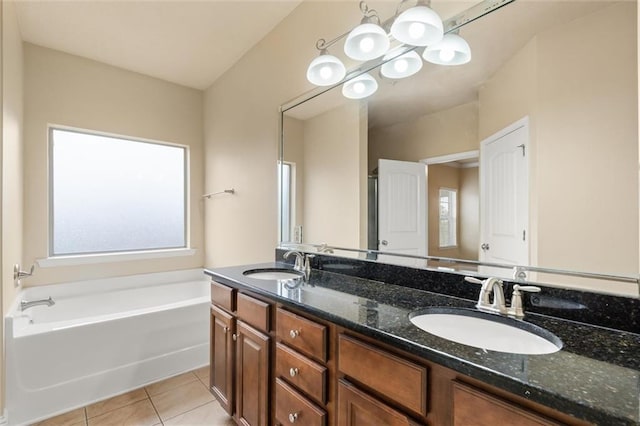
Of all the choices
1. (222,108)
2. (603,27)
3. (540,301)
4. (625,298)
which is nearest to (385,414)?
(540,301)

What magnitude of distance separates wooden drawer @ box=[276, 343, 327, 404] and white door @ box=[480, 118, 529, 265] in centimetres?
81

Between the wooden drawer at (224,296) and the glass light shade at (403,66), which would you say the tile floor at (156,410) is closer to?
the wooden drawer at (224,296)

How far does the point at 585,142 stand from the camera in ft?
3.35

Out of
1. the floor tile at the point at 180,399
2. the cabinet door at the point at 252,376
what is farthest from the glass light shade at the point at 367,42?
the floor tile at the point at 180,399

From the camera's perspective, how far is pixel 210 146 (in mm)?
3541

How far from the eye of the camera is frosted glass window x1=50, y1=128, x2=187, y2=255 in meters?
2.96

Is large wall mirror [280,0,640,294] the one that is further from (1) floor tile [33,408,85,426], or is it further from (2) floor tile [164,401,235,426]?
(1) floor tile [33,408,85,426]

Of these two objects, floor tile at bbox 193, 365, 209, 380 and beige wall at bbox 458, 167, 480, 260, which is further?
floor tile at bbox 193, 365, 209, 380

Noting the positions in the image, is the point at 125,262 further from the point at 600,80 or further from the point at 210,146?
the point at 600,80

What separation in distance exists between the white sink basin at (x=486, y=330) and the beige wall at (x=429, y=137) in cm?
73

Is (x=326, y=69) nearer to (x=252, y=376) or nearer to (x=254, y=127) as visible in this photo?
(x=254, y=127)

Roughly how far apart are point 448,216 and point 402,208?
0.88 feet

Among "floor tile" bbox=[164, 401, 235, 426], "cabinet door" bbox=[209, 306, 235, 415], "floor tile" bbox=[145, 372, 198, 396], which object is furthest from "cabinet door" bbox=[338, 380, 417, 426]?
"floor tile" bbox=[145, 372, 198, 396]

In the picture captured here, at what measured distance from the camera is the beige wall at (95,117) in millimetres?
2736
